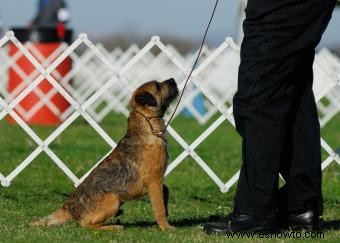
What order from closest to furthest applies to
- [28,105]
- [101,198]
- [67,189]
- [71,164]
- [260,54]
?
1. [260,54]
2. [101,198]
3. [67,189]
4. [71,164]
5. [28,105]

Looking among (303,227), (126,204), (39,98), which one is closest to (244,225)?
(303,227)

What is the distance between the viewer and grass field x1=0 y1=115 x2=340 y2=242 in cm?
562

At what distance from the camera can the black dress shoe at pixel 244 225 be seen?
5.57 m

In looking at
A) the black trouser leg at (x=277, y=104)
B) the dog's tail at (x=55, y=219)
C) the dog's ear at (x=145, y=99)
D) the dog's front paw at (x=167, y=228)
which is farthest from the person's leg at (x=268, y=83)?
the dog's tail at (x=55, y=219)

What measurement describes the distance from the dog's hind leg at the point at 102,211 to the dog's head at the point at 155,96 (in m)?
0.63

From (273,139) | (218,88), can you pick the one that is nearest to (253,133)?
(273,139)

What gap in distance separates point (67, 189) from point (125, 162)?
2193mm

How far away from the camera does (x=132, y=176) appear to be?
5871 mm

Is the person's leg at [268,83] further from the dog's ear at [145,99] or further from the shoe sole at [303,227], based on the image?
the dog's ear at [145,99]

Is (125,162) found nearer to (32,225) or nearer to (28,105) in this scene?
(32,225)

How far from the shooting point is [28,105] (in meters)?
15.4

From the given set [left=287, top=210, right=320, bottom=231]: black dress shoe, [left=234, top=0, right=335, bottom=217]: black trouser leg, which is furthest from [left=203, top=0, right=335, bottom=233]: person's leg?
[left=287, top=210, right=320, bottom=231]: black dress shoe

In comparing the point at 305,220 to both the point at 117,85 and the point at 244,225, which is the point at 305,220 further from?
the point at 117,85

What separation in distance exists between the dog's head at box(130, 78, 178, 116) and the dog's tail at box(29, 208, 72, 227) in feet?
2.69
